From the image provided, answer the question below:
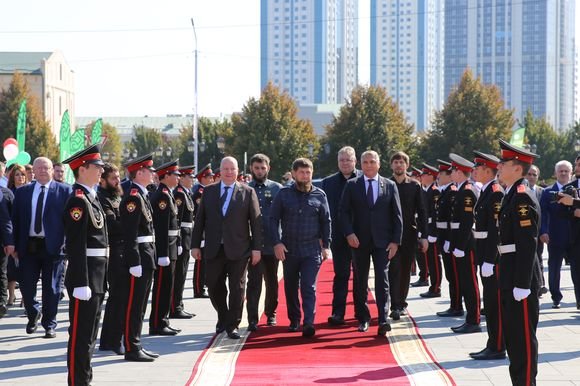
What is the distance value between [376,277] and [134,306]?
3.22 m

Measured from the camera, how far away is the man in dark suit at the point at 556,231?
47.5 ft

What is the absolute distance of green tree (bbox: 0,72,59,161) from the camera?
73.9 metres

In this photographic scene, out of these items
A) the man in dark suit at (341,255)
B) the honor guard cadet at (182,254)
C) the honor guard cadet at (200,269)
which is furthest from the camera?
the honor guard cadet at (200,269)

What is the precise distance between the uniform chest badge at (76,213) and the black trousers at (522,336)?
3748 mm

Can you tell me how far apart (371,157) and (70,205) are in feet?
15.8

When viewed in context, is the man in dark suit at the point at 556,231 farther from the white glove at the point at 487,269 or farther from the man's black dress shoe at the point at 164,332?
the man's black dress shoe at the point at 164,332

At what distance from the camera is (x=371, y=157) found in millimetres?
11758

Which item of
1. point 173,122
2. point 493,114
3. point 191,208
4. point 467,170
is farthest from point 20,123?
point 173,122

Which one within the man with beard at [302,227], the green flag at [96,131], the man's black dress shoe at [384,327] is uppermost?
the green flag at [96,131]

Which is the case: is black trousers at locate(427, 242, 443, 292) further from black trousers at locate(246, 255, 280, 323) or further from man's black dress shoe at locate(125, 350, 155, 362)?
man's black dress shoe at locate(125, 350, 155, 362)

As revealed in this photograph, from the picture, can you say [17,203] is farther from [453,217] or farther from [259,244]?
[453,217]

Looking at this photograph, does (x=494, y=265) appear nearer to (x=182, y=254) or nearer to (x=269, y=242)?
(x=269, y=242)

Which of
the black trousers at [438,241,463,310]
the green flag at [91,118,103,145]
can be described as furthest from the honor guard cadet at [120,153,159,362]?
the green flag at [91,118,103,145]

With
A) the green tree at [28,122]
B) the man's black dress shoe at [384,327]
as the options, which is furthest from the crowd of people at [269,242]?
the green tree at [28,122]
